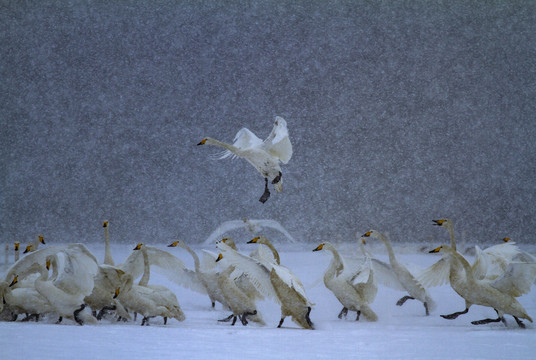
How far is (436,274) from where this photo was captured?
4.84 metres

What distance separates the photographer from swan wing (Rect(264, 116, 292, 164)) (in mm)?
4629

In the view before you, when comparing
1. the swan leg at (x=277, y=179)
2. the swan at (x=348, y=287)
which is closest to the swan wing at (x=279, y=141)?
the swan leg at (x=277, y=179)

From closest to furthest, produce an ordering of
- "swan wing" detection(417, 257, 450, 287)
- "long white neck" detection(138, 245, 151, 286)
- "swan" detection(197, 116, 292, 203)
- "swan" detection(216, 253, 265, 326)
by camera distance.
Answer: "swan" detection(216, 253, 265, 326), "long white neck" detection(138, 245, 151, 286), "swan" detection(197, 116, 292, 203), "swan wing" detection(417, 257, 450, 287)

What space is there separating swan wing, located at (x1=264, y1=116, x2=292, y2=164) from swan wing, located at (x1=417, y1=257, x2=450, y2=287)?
4.52 feet

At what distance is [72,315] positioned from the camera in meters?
3.93

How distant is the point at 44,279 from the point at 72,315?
29 cm

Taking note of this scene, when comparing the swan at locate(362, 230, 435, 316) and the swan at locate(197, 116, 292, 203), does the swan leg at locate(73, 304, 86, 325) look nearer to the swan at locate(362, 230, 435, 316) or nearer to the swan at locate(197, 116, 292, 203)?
the swan at locate(197, 116, 292, 203)

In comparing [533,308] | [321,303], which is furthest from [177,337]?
[533,308]

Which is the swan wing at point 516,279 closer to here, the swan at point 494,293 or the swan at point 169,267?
the swan at point 494,293

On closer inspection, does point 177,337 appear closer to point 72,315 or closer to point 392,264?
point 72,315

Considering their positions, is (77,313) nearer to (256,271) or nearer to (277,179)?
(256,271)

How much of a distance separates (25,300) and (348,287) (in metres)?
2.11

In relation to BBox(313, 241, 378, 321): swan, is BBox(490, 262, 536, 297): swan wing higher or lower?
higher

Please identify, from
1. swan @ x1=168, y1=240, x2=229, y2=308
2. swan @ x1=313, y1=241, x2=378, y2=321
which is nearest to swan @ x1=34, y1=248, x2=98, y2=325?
swan @ x1=168, y1=240, x2=229, y2=308
